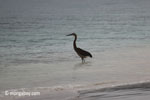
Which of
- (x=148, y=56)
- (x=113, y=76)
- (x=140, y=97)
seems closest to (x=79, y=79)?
(x=113, y=76)

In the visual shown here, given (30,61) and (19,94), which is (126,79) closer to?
(19,94)

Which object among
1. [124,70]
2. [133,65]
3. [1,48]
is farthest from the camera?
[1,48]

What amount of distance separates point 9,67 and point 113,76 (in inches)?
133

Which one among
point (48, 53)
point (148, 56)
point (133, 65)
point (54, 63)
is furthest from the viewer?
point (48, 53)

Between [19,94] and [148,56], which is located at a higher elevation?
[148,56]

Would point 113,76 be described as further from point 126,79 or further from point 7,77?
point 7,77

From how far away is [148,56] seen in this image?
42.9ft

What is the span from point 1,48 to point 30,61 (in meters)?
4.21

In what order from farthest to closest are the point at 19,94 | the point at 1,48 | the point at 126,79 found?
the point at 1,48 < the point at 126,79 < the point at 19,94

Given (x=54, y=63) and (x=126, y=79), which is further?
(x=54, y=63)

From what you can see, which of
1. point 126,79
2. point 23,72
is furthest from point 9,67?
point 126,79

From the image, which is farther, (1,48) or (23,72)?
(1,48)

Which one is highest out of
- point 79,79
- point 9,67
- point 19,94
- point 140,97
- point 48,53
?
Answer: point 48,53

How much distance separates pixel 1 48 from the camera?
16531 millimetres
